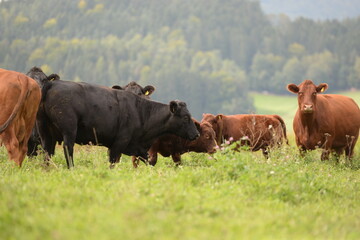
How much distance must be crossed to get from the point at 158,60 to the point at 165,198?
13483cm

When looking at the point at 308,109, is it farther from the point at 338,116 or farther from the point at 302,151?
the point at 338,116

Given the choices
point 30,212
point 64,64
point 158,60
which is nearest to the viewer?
point 30,212

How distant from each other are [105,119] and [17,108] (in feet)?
6.03

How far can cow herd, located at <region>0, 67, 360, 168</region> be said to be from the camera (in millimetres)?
9375

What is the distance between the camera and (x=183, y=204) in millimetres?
6211

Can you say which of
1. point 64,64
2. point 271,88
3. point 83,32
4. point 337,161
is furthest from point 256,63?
point 337,161

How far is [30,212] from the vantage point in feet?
18.7

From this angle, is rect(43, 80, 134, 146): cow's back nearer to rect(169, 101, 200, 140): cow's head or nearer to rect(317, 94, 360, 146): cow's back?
rect(169, 101, 200, 140): cow's head

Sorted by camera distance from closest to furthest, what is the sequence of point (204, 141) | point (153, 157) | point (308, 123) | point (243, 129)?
point (153, 157) < point (204, 141) < point (308, 123) < point (243, 129)

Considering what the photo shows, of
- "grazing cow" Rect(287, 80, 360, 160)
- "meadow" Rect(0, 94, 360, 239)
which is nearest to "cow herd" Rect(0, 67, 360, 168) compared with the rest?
"grazing cow" Rect(287, 80, 360, 160)

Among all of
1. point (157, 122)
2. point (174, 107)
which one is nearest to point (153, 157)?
point (157, 122)

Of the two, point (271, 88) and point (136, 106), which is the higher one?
point (136, 106)

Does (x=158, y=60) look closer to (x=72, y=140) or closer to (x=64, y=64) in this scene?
(x=64, y=64)

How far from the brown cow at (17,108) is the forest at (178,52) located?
99.2m
